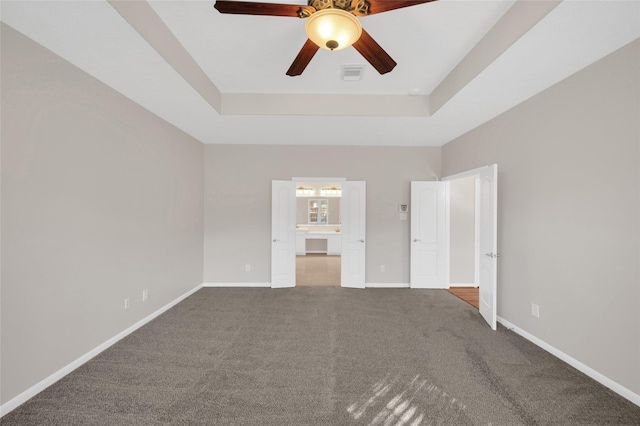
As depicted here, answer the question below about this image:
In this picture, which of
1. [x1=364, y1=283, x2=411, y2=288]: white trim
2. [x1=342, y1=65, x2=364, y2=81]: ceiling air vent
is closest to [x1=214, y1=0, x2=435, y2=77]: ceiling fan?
[x1=342, y1=65, x2=364, y2=81]: ceiling air vent

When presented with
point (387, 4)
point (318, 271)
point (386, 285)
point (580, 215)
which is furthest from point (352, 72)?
point (318, 271)

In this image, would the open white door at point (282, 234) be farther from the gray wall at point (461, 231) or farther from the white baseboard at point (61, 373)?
the gray wall at point (461, 231)

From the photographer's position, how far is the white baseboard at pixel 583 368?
2051 mm

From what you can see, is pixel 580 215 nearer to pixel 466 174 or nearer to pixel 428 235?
pixel 466 174

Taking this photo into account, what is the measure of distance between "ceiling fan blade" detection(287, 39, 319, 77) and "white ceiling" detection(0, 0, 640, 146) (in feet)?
1.43

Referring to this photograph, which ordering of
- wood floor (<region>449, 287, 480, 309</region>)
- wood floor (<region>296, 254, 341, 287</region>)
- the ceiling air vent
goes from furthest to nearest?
1. wood floor (<region>296, 254, 341, 287</region>)
2. wood floor (<region>449, 287, 480, 309</region>)
3. the ceiling air vent

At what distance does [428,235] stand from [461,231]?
0.68m

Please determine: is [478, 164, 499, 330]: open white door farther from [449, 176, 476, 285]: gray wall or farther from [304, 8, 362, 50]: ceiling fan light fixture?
[304, 8, 362, 50]: ceiling fan light fixture

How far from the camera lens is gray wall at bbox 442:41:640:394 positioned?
208 cm

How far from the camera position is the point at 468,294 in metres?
4.66

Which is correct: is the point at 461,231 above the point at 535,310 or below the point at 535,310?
above

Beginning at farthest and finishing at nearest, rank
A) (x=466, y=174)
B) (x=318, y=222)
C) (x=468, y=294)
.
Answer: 1. (x=318, y=222)
2. (x=468, y=294)
3. (x=466, y=174)

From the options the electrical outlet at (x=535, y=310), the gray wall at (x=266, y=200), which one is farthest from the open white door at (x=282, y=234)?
the electrical outlet at (x=535, y=310)

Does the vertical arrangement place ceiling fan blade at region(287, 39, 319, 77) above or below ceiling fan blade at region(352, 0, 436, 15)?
below
